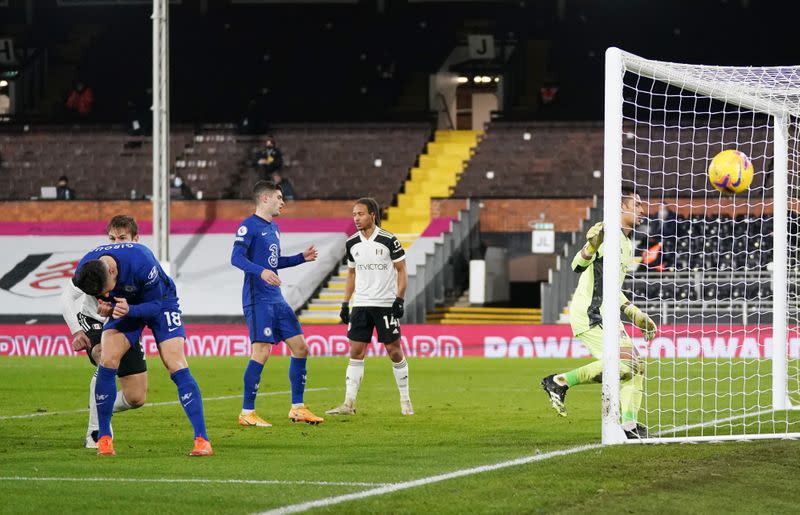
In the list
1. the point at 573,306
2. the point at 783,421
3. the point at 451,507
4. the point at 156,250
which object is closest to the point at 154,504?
the point at 451,507

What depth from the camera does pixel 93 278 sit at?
8.66 metres

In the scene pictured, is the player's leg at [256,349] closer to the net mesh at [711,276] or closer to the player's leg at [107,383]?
the player's leg at [107,383]

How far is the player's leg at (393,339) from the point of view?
1291cm

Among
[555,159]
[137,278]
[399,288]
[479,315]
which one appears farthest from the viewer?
[555,159]

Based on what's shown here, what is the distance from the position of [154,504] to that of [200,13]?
39.0 meters

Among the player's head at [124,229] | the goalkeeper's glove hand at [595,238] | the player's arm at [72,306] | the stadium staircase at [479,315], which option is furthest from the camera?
the stadium staircase at [479,315]

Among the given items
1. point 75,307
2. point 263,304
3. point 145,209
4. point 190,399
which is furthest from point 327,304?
point 190,399

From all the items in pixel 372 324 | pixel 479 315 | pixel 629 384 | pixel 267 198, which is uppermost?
pixel 267 198

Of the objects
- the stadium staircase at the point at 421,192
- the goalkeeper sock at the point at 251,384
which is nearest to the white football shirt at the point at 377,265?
the goalkeeper sock at the point at 251,384

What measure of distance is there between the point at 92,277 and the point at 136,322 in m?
0.99

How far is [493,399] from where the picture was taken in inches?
604

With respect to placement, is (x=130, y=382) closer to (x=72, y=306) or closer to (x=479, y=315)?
(x=72, y=306)

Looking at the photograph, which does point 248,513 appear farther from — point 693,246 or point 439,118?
point 439,118

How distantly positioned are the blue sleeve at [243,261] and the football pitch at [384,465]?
4.54ft
